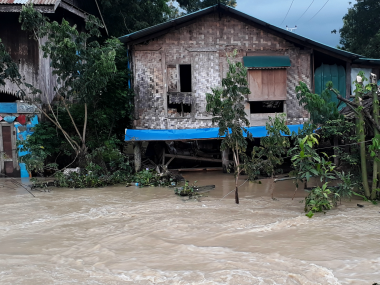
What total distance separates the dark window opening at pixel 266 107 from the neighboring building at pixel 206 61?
73 centimetres

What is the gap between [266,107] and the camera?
13938mm

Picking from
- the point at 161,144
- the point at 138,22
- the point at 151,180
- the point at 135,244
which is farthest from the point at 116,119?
the point at 135,244

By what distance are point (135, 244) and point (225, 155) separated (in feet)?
25.9

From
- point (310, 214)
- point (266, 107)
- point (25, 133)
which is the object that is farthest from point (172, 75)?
point (310, 214)

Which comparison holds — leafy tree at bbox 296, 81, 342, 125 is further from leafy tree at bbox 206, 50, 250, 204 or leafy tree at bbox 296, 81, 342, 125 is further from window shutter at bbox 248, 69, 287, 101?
window shutter at bbox 248, 69, 287, 101

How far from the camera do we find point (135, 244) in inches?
231

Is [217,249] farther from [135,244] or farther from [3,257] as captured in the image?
[3,257]

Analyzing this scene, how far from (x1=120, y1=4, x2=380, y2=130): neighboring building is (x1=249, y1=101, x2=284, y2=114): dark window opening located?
0.73 m

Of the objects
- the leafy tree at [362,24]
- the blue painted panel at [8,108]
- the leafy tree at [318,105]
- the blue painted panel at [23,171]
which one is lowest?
the blue painted panel at [23,171]

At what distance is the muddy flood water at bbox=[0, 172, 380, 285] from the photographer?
461 cm

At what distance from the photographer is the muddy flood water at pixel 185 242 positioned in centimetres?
461

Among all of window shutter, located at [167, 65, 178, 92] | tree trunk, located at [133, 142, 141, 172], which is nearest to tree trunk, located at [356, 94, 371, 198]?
window shutter, located at [167, 65, 178, 92]

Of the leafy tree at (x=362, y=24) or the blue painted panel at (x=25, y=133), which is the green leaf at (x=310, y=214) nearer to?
the blue painted panel at (x=25, y=133)

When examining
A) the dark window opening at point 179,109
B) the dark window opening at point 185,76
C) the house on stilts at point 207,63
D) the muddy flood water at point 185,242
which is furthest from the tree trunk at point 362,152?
the dark window opening at point 185,76
